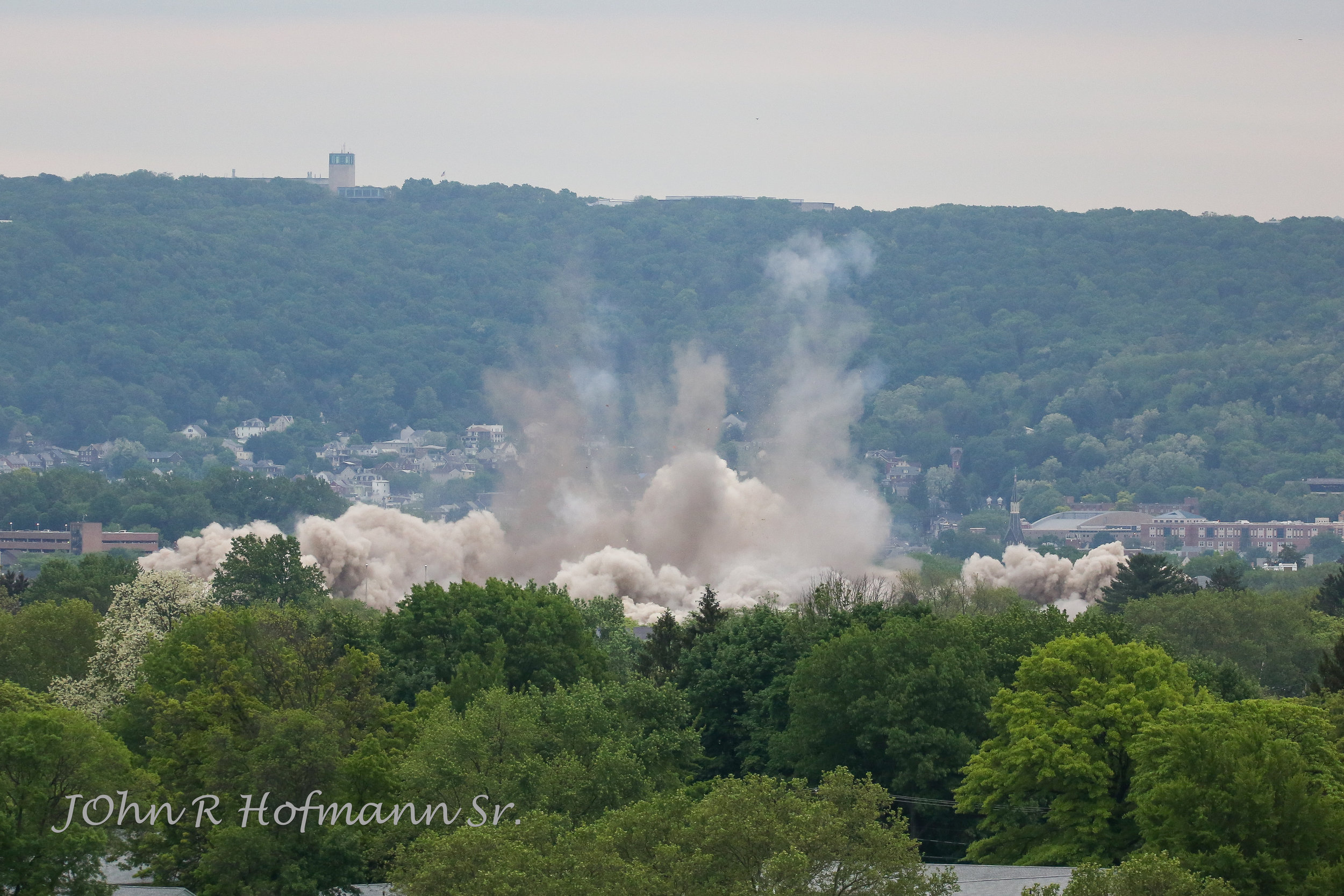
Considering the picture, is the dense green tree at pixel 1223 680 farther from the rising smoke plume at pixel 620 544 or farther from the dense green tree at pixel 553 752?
the rising smoke plume at pixel 620 544

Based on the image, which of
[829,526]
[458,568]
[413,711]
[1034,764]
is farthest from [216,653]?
[829,526]

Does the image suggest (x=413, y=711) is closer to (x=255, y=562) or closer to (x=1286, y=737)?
(x=1286, y=737)

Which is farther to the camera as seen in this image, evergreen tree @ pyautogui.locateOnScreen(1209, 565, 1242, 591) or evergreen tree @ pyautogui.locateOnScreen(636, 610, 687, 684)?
evergreen tree @ pyautogui.locateOnScreen(1209, 565, 1242, 591)

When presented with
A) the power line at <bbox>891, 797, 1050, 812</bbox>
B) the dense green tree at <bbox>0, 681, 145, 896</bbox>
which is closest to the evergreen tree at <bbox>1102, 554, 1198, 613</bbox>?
the power line at <bbox>891, 797, 1050, 812</bbox>

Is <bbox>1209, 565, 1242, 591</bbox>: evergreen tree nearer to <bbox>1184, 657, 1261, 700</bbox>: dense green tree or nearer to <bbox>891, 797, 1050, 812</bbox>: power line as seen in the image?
<bbox>1184, 657, 1261, 700</bbox>: dense green tree

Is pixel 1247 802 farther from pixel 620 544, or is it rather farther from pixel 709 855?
pixel 620 544

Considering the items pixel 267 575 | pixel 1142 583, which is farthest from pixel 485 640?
pixel 1142 583
